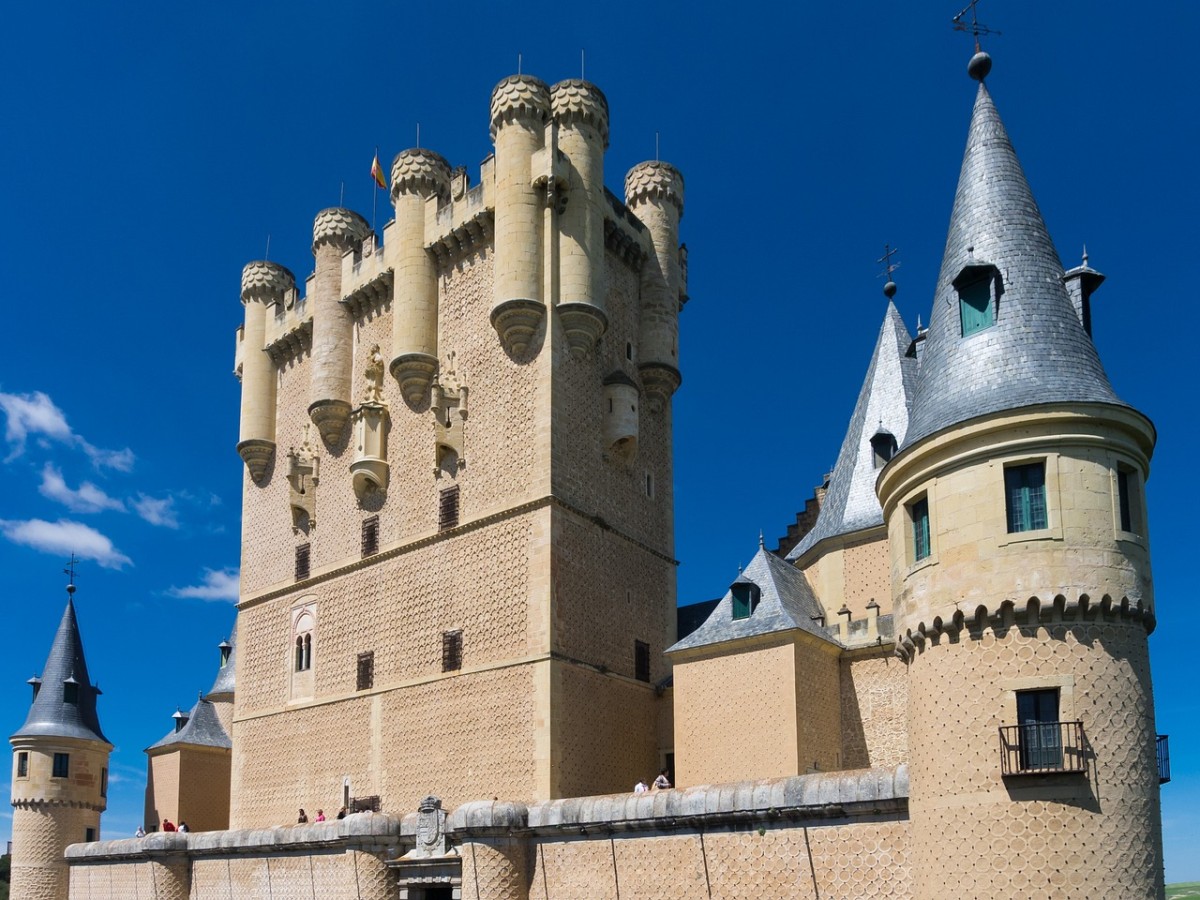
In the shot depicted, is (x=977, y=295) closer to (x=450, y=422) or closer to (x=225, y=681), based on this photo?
(x=450, y=422)

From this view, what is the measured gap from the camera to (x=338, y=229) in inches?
1318

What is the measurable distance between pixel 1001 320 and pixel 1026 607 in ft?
12.2

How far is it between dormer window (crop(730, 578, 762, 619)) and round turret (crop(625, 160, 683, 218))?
12.2 meters

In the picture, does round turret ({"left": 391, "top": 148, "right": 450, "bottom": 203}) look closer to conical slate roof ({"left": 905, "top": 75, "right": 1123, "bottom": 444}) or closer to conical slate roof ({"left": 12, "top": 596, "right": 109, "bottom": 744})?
conical slate roof ({"left": 905, "top": 75, "right": 1123, "bottom": 444})

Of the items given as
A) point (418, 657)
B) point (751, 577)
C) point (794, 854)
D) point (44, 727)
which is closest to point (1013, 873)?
point (794, 854)

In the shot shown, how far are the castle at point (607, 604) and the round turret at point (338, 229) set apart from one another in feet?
0.31

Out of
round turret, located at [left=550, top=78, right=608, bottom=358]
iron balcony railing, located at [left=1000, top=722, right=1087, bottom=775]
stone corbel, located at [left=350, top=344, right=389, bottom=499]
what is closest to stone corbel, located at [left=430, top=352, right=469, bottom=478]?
stone corbel, located at [left=350, top=344, right=389, bottom=499]

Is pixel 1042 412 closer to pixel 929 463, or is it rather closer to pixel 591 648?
pixel 929 463

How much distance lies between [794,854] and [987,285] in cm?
798

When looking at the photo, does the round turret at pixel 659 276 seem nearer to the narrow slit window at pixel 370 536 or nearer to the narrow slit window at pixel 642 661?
the narrow slit window at pixel 642 661

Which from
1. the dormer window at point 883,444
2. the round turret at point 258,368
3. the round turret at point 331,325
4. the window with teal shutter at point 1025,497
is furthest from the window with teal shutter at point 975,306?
the round turret at point 258,368

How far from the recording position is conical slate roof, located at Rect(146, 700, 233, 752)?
126ft

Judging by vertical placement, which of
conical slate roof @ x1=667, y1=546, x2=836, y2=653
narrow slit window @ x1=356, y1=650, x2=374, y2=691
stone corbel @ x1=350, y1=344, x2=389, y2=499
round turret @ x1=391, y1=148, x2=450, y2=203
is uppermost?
round turret @ x1=391, y1=148, x2=450, y2=203

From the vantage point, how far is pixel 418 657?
28.1 metres
